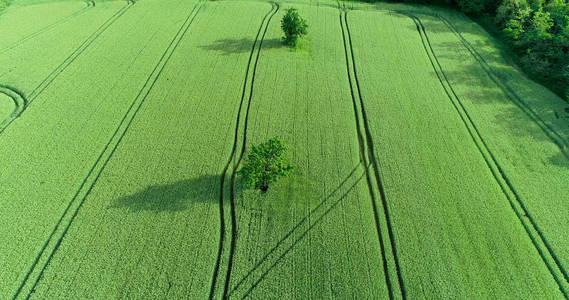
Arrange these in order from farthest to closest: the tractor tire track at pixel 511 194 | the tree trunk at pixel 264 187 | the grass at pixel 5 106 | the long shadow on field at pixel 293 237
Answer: the grass at pixel 5 106, the tree trunk at pixel 264 187, the tractor tire track at pixel 511 194, the long shadow on field at pixel 293 237

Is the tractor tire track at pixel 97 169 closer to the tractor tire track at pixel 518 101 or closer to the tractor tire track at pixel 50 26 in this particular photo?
the tractor tire track at pixel 50 26

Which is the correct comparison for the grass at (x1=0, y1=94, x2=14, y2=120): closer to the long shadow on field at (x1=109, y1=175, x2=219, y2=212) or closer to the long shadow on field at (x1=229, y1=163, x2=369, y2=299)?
the long shadow on field at (x1=109, y1=175, x2=219, y2=212)

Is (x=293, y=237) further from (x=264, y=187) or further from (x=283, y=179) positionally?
Result: (x=283, y=179)

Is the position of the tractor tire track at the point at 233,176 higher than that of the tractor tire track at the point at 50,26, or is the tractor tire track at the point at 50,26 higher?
the tractor tire track at the point at 50,26

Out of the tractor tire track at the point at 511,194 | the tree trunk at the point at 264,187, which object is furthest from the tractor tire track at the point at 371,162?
the tractor tire track at the point at 511,194

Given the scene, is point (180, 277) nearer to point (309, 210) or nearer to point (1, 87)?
point (309, 210)

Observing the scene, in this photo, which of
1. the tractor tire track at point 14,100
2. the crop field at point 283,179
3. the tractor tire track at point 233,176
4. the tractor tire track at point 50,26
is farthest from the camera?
the tractor tire track at point 50,26

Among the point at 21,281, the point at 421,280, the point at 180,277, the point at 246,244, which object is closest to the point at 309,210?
the point at 246,244

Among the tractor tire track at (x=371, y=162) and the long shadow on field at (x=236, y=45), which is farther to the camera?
the long shadow on field at (x=236, y=45)
